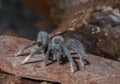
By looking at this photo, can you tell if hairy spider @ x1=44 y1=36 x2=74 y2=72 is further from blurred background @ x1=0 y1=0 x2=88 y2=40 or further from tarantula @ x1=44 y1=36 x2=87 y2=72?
blurred background @ x1=0 y1=0 x2=88 y2=40

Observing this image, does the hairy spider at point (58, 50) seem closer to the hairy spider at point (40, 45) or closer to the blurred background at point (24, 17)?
the hairy spider at point (40, 45)

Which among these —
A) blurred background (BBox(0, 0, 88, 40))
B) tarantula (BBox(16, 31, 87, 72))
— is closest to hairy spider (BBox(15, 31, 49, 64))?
tarantula (BBox(16, 31, 87, 72))

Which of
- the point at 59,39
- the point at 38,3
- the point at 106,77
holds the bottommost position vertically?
the point at 106,77

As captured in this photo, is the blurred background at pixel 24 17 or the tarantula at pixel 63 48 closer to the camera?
the tarantula at pixel 63 48

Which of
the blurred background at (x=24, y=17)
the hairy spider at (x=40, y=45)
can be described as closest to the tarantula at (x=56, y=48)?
the hairy spider at (x=40, y=45)

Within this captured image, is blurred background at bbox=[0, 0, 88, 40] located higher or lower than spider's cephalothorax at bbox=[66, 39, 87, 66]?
higher

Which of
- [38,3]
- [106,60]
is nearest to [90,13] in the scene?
[106,60]

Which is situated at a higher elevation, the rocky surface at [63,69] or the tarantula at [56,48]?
the tarantula at [56,48]

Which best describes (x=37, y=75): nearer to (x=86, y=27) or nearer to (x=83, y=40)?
(x=83, y=40)
